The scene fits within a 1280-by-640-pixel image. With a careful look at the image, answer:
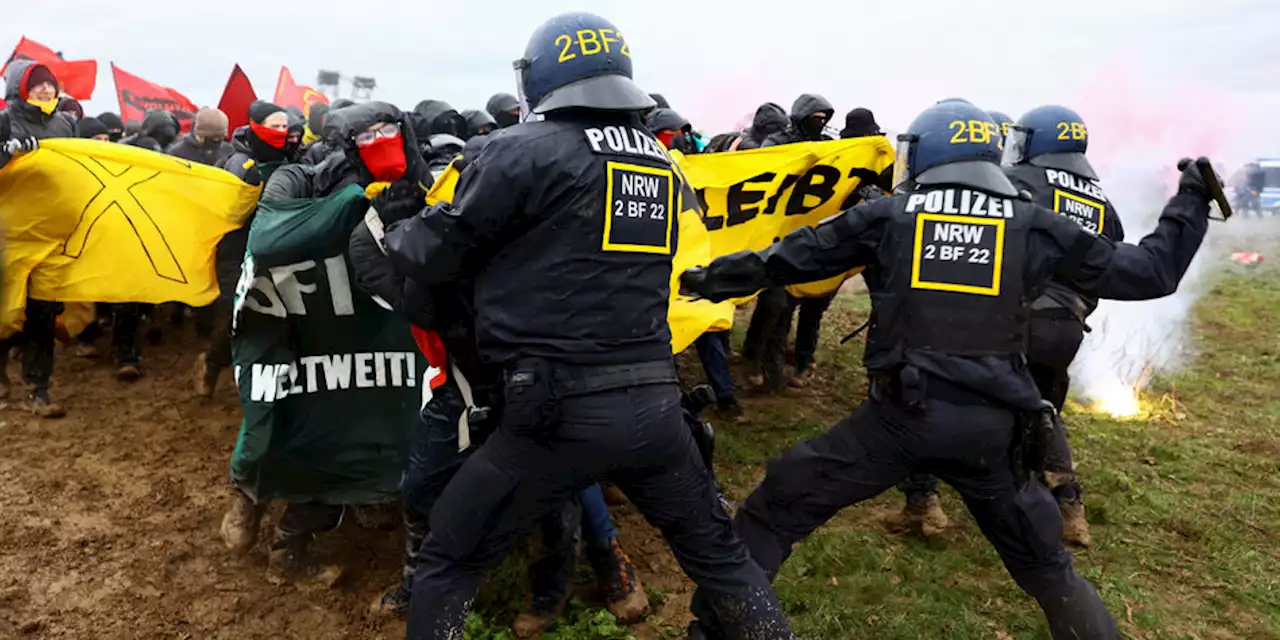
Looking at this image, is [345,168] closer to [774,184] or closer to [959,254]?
[774,184]

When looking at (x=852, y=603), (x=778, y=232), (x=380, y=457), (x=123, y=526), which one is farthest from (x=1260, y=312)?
(x=123, y=526)

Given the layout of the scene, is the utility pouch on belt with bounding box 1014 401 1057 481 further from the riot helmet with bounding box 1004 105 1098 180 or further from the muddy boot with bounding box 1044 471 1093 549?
the riot helmet with bounding box 1004 105 1098 180

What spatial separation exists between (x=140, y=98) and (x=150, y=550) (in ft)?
39.9

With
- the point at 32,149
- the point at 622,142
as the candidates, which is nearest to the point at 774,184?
the point at 622,142

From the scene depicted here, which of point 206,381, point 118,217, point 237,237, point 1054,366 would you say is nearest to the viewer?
point 1054,366

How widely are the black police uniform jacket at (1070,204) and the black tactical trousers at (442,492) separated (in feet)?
9.39

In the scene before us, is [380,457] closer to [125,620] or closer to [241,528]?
[241,528]

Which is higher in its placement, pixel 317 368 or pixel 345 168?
pixel 345 168

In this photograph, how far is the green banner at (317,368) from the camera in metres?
3.86

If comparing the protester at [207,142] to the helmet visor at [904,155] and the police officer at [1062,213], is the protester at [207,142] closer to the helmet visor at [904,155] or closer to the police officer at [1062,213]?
the helmet visor at [904,155]

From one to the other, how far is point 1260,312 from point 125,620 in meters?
14.1

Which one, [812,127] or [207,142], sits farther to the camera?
[207,142]

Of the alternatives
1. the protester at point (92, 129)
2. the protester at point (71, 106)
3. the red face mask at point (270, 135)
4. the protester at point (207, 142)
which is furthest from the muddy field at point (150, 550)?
the protester at point (71, 106)

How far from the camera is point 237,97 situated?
8.52m
